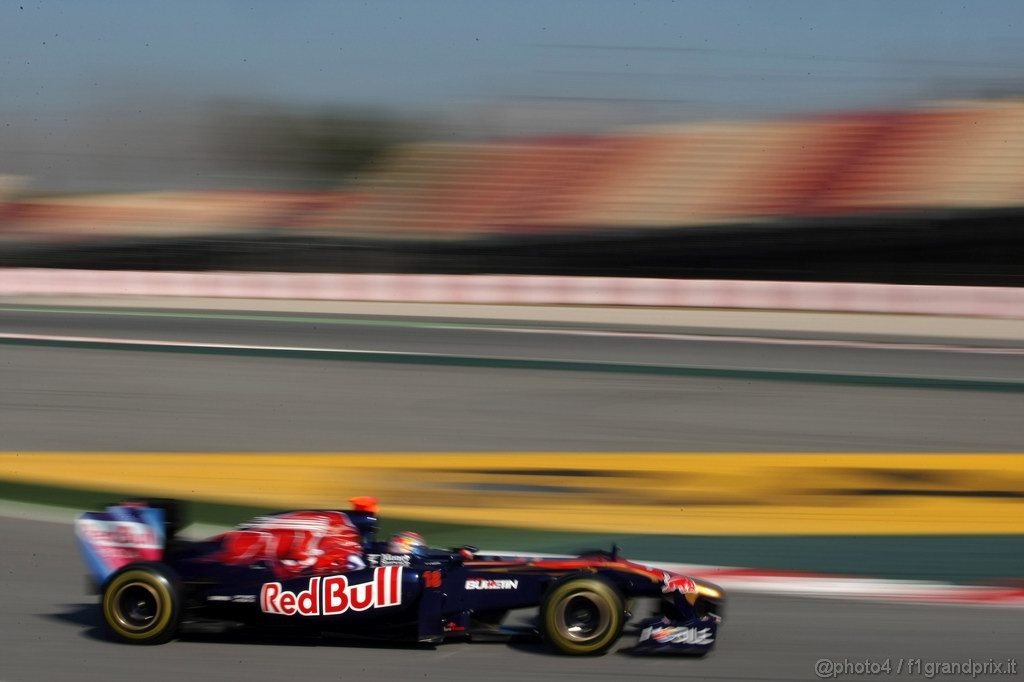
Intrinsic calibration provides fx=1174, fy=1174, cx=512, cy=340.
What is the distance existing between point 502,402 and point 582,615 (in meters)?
5.11

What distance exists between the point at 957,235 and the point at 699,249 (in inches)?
154

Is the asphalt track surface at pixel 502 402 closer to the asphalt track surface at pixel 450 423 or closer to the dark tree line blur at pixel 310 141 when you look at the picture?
the asphalt track surface at pixel 450 423

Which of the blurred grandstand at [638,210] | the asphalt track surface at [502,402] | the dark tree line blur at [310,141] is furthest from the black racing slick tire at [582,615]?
the dark tree line blur at [310,141]

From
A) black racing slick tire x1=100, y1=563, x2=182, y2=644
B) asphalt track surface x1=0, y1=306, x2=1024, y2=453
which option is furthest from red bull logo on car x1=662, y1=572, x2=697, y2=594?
asphalt track surface x1=0, y1=306, x2=1024, y2=453

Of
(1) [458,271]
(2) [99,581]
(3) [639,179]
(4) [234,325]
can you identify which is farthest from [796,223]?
(2) [99,581]

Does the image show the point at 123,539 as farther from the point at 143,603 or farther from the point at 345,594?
the point at 345,594

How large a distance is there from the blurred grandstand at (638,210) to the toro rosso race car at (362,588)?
1405 cm

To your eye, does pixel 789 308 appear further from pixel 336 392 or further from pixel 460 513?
pixel 460 513

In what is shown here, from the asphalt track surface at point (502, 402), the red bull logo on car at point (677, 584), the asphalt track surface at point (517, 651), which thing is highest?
the asphalt track surface at point (502, 402)

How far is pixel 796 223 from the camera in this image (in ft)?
61.8

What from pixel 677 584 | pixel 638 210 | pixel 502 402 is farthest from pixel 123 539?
pixel 638 210

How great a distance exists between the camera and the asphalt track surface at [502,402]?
7.68m

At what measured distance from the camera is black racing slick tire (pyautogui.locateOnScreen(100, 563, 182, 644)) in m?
3.72

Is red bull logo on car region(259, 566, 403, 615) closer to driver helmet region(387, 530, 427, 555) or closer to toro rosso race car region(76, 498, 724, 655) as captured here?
toro rosso race car region(76, 498, 724, 655)
